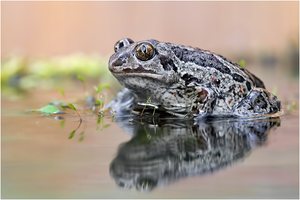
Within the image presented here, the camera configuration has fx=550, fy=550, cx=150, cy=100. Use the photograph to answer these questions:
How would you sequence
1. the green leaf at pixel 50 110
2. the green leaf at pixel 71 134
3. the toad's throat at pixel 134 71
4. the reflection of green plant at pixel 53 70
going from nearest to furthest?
the green leaf at pixel 71 134 < the toad's throat at pixel 134 71 < the green leaf at pixel 50 110 < the reflection of green plant at pixel 53 70

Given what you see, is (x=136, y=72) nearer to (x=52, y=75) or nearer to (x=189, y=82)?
A: (x=189, y=82)

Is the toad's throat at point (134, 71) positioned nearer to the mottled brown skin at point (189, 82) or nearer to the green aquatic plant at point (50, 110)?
the mottled brown skin at point (189, 82)

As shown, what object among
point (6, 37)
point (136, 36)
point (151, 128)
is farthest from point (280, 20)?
point (151, 128)

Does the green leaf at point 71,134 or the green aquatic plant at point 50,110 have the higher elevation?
the green aquatic plant at point 50,110

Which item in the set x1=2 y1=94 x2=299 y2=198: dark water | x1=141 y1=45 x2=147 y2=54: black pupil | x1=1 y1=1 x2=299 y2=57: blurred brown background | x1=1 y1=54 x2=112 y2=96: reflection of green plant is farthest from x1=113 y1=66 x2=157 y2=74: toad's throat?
x1=1 y1=1 x2=299 y2=57: blurred brown background

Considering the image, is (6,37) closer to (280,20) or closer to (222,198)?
(280,20)

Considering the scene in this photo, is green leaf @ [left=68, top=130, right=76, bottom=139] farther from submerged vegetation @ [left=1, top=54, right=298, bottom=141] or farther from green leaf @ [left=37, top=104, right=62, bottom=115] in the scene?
submerged vegetation @ [left=1, top=54, right=298, bottom=141]

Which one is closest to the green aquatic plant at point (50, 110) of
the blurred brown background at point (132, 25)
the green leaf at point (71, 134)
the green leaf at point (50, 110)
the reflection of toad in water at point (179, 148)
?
the green leaf at point (50, 110)
